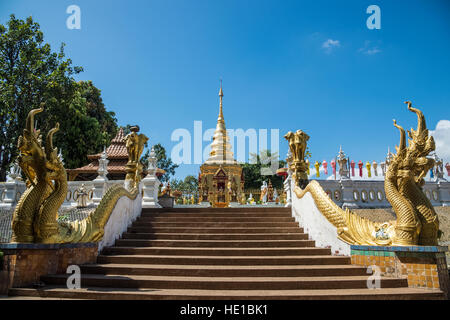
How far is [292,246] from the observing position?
23.2ft

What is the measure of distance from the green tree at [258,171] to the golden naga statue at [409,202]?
38.8 metres

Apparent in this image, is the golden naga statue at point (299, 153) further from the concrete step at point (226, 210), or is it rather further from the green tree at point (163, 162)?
the green tree at point (163, 162)

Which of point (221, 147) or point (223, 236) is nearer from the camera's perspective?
point (223, 236)

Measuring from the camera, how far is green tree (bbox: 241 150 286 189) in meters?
45.4

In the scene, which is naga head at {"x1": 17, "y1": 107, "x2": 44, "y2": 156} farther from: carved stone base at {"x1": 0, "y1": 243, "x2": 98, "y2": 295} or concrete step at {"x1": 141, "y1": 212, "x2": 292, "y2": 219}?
concrete step at {"x1": 141, "y1": 212, "x2": 292, "y2": 219}

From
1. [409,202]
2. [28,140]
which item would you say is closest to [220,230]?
[409,202]

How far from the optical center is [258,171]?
46.6 meters

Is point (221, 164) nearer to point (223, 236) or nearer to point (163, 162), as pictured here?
point (163, 162)

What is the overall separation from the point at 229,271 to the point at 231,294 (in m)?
0.97

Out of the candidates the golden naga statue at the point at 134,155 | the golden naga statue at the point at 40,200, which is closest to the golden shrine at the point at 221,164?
the golden naga statue at the point at 134,155

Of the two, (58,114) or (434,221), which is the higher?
(58,114)

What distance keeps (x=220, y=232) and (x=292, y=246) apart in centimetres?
189
